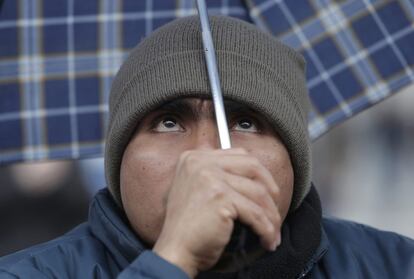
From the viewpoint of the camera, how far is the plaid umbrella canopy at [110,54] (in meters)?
2.69

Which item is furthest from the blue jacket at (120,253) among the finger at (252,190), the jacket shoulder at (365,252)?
the finger at (252,190)

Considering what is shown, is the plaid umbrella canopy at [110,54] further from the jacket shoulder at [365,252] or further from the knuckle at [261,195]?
the knuckle at [261,195]

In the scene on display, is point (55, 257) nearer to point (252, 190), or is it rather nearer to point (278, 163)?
point (278, 163)

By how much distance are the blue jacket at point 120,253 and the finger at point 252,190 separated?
0.41 meters

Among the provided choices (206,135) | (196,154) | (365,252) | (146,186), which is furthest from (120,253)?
(365,252)

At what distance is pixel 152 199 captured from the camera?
83.8 inches

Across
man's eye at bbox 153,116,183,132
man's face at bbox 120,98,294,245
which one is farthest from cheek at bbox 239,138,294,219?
man's eye at bbox 153,116,183,132

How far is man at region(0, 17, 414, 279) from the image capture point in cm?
216

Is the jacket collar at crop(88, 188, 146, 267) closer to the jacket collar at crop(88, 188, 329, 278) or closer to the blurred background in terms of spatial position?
the jacket collar at crop(88, 188, 329, 278)

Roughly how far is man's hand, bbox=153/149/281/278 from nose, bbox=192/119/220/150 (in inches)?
10.6

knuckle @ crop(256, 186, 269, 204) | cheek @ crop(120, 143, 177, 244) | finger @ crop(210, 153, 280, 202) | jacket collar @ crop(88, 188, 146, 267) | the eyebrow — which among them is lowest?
jacket collar @ crop(88, 188, 146, 267)

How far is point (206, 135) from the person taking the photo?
2.15 meters

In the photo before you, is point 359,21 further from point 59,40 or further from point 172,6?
point 59,40

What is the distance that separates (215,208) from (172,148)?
38 cm
